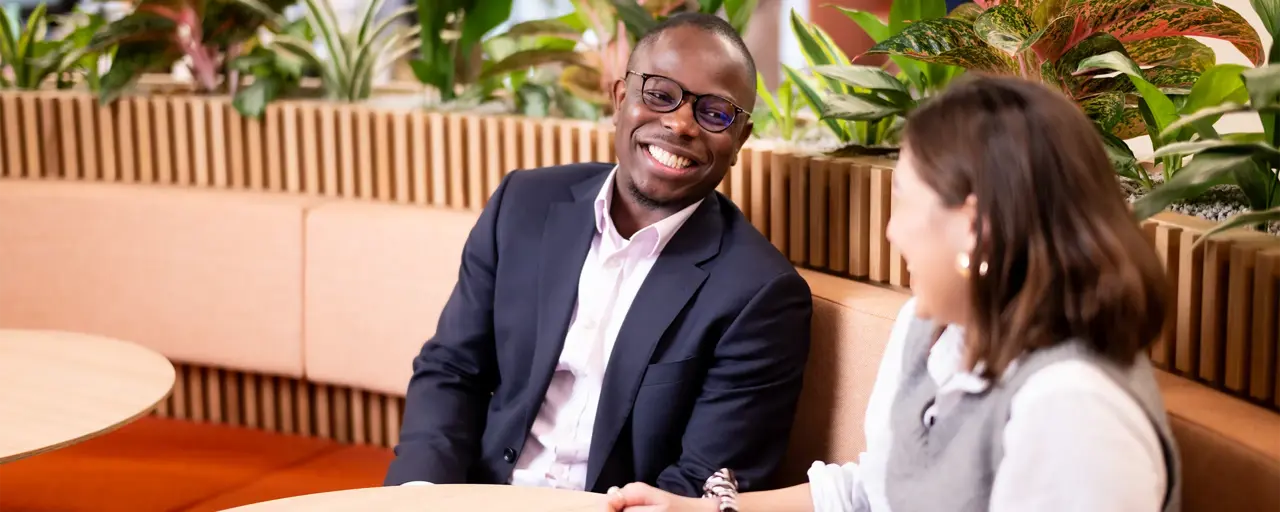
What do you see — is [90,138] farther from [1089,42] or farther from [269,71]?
[1089,42]

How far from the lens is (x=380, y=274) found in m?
2.71

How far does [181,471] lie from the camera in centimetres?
261

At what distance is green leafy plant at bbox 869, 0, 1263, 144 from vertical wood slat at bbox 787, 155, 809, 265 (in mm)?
387

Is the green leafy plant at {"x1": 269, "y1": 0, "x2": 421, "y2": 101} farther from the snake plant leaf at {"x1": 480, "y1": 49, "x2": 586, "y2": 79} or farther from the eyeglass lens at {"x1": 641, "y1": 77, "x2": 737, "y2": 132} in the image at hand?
the eyeglass lens at {"x1": 641, "y1": 77, "x2": 737, "y2": 132}

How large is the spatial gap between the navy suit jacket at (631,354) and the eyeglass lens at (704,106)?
14 cm

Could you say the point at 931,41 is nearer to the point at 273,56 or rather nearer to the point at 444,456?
the point at 444,456

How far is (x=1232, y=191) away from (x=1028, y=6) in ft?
1.23

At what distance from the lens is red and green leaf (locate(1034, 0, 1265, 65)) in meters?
1.62

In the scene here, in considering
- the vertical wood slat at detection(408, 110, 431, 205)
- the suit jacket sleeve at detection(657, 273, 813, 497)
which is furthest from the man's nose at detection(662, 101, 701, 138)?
the vertical wood slat at detection(408, 110, 431, 205)

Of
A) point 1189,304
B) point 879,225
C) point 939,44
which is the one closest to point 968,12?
point 939,44

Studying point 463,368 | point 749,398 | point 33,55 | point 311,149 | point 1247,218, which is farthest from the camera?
point 33,55

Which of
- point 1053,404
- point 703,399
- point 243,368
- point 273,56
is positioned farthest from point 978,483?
point 273,56

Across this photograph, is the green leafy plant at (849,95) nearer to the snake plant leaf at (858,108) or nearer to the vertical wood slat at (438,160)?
the snake plant leaf at (858,108)

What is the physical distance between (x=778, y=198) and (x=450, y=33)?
3.52 ft
